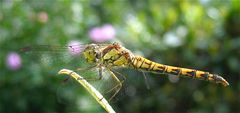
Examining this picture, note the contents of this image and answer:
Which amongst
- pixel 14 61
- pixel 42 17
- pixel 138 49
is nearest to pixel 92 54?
pixel 14 61

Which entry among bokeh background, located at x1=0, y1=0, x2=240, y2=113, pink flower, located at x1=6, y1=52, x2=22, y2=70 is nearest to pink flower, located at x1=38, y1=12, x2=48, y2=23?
bokeh background, located at x1=0, y1=0, x2=240, y2=113

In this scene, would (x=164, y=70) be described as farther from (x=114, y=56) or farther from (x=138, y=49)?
(x=138, y=49)

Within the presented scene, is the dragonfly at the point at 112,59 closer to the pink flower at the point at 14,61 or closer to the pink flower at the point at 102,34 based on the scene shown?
the pink flower at the point at 14,61

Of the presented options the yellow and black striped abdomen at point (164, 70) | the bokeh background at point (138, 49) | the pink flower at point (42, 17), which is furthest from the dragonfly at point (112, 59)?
the pink flower at point (42, 17)

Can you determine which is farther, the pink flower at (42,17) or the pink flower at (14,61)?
the pink flower at (42,17)

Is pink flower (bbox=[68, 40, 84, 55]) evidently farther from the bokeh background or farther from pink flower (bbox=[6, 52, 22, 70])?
pink flower (bbox=[6, 52, 22, 70])

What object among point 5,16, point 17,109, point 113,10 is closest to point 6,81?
A: point 17,109

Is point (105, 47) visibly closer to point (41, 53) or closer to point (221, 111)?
point (41, 53)
